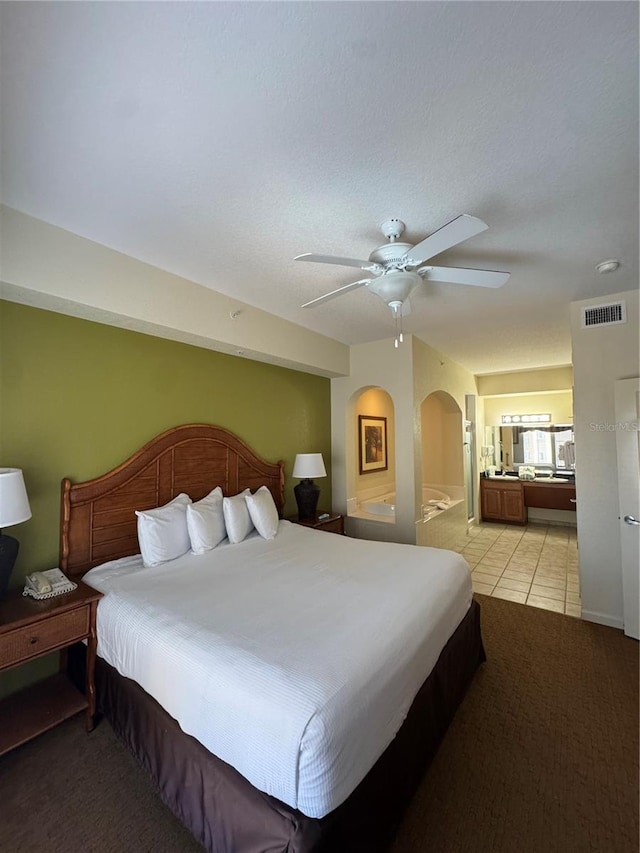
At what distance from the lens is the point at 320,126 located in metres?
1.39

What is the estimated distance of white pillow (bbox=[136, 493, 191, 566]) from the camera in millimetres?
2447

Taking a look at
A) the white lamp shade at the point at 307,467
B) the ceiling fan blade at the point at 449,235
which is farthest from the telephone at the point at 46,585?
the ceiling fan blade at the point at 449,235

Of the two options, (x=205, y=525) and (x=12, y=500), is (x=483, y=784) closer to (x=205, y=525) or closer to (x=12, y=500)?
(x=205, y=525)

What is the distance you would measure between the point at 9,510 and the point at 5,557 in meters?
0.27

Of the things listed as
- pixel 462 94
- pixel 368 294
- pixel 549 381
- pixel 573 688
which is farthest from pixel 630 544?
pixel 549 381

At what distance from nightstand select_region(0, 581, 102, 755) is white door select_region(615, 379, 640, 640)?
3803 mm

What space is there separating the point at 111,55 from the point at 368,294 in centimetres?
213

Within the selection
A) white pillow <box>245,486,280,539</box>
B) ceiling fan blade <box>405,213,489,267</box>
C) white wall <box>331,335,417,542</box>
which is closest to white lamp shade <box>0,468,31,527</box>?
white pillow <box>245,486,280,539</box>

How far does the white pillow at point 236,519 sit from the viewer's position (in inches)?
114

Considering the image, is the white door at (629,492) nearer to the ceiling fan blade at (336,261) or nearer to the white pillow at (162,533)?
the ceiling fan blade at (336,261)

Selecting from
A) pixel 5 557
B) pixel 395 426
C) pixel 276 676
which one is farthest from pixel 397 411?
pixel 5 557

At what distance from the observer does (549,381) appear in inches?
243

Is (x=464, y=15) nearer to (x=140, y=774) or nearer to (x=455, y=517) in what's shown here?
(x=140, y=774)

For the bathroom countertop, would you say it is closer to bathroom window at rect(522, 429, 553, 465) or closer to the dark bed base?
bathroom window at rect(522, 429, 553, 465)
